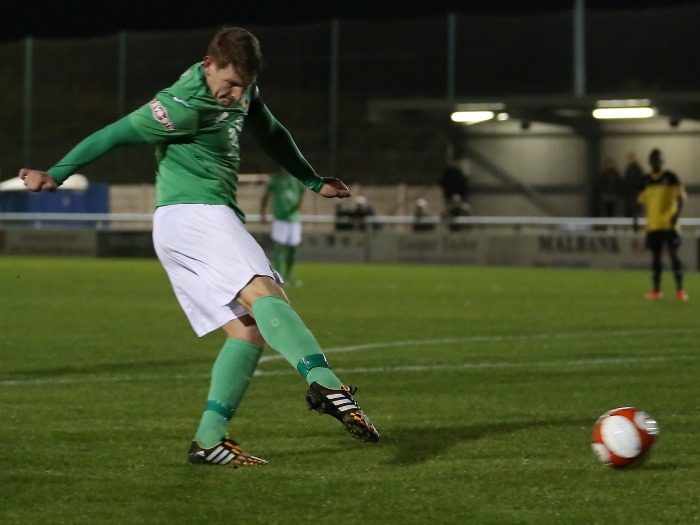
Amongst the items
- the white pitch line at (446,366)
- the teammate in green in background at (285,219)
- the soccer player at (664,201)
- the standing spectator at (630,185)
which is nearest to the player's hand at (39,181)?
the white pitch line at (446,366)

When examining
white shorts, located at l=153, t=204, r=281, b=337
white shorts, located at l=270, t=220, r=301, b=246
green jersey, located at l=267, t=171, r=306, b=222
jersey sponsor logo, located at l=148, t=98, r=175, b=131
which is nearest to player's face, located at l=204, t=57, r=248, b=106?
jersey sponsor logo, located at l=148, t=98, r=175, b=131

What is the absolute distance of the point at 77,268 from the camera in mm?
28609

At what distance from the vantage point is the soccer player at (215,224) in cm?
592

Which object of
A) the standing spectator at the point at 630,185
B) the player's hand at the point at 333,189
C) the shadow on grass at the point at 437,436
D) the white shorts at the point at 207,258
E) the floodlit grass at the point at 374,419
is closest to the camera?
the floodlit grass at the point at 374,419

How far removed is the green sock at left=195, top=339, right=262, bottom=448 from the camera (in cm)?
611

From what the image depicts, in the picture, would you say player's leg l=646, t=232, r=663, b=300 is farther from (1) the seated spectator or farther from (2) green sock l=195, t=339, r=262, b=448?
(1) the seated spectator

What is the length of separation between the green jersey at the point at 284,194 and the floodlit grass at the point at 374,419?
7.54 m

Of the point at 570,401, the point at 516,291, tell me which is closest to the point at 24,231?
the point at 516,291

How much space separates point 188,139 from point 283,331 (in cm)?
94

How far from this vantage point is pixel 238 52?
19.2 feet

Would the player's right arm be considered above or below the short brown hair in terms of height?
below

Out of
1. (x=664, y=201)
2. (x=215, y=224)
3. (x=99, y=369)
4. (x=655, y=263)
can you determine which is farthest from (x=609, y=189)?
(x=215, y=224)

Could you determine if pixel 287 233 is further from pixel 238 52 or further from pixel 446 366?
pixel 238 52

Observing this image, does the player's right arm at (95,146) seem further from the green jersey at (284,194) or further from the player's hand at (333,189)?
the green jersey at (284,194)
